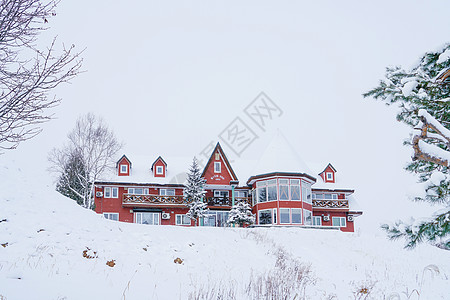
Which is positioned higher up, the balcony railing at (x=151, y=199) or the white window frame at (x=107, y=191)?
the white window frame at (x=107, y=191)

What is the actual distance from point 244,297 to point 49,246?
6.19 m

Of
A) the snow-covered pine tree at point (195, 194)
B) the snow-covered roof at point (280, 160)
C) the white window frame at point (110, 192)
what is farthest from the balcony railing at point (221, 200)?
the white window frame at point (110, 192)

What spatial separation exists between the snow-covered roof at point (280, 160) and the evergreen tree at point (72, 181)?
1542 cm

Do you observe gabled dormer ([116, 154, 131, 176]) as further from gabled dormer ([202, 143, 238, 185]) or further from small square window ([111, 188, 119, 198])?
gabled dormer ([202, 143, 238, 185])

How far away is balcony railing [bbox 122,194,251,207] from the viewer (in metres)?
35.6

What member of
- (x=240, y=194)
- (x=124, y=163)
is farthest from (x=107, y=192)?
(x=240, y=194)

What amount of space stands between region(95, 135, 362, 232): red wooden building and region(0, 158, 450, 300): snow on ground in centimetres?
1404

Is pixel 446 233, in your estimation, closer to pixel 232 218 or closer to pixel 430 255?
pixel 430 255

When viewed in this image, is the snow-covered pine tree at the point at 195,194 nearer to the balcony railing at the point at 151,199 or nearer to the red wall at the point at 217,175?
the balcony railing at the point at 151,199

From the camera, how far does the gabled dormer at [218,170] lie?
37281 millimetres

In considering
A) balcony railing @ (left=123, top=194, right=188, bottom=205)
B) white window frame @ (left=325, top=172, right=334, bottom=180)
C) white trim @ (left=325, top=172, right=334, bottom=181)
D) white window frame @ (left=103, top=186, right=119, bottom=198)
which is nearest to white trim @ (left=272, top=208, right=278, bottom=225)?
balcony railing @ (left=123, top=194, right=188, bottom=205)

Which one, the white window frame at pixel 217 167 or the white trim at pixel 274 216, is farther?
the white window frame at pixel 217 167

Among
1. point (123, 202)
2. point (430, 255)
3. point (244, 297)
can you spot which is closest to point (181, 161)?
point (123, 202)

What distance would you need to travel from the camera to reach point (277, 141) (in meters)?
37.8
